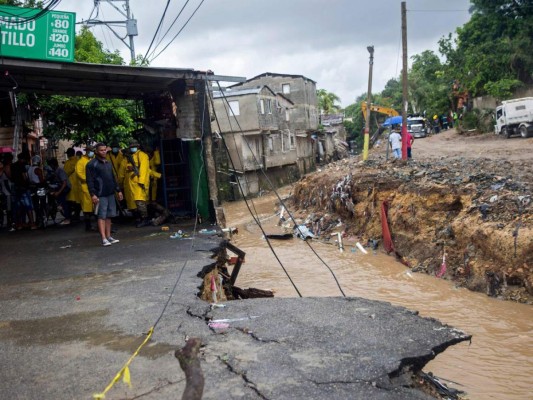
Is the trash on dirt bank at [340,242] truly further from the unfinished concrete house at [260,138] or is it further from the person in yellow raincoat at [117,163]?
the unfinished concrete house at [260,138]

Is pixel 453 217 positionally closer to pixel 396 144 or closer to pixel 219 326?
pixel 219 326

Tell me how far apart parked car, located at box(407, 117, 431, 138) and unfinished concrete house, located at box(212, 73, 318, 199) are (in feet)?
29.8

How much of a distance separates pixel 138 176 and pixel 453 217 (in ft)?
22.9

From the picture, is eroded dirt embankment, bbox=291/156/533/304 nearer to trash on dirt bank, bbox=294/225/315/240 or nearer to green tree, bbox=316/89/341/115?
trash on dirt bank, bbox=294/225/315/240

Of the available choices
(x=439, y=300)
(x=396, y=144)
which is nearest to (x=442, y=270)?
(x=439, y=300)

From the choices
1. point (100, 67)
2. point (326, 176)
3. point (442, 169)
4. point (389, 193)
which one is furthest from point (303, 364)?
point (326, 176)

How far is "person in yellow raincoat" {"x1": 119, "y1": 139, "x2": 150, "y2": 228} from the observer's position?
9406 mm

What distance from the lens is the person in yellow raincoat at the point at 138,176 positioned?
941 cm

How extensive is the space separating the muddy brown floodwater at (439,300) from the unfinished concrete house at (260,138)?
11.2 m

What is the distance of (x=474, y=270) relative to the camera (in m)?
9.58

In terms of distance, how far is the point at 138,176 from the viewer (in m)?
9.40

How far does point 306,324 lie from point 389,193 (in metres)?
10.1

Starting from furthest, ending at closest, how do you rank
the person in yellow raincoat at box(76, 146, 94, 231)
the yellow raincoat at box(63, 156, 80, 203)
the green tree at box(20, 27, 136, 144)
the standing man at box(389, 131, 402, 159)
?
the standing man at box(389, 131, 402, 159) < the green tree at box(20, 27, 136, 144) < the yellow raincoat at box(63, 156, 80, 203) < the person in yellow raincoat at box(76, 146, 94, 231)

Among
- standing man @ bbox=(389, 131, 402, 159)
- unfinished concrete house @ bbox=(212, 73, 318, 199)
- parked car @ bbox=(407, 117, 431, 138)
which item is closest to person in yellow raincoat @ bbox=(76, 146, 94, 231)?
standing man @ bbox=(389, 131, 402, 159)
